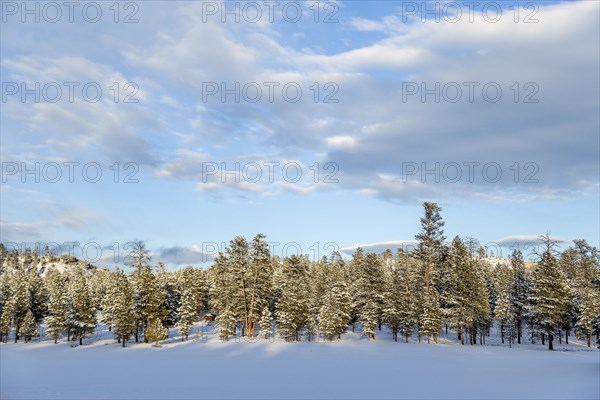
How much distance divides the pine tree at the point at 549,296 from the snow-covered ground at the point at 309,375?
48.1ft

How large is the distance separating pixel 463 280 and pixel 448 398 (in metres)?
42.4

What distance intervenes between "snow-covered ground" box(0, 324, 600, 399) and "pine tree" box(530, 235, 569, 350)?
1467cm

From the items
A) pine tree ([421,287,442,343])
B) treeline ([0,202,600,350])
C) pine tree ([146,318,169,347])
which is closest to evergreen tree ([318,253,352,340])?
treeline ([0,202,600,350])

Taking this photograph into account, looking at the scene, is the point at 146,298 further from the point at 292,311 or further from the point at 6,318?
the point at 6,318

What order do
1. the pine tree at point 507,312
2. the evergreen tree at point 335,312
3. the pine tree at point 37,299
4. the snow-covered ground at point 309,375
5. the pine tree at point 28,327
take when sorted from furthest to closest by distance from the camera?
the pine tree at point 37,299 < the pine tree at point 28,327 < the pine tree at point 507,312 < the evergreen tree at point 335,312 < the snow-covered ground at point 309,375

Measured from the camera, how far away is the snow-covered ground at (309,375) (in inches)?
1026

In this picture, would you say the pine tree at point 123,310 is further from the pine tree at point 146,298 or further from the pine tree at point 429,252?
the pine tree at point 429,252

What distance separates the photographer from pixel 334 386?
28094 mm

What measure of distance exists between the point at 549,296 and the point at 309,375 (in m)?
42.7

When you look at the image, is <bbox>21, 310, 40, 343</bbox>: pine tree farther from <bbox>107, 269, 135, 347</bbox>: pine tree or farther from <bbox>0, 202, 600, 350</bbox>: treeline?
<bbox>107, 269, 135, 347</bbox>: pine tree

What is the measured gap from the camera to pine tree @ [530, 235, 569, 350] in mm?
A: 58844

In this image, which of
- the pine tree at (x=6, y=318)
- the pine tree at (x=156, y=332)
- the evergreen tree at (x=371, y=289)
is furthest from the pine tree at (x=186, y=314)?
the pine tree at (x=6, y=318)

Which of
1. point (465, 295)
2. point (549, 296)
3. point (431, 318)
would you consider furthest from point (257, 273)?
point (549, 296)

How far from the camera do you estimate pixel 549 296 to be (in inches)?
2344
